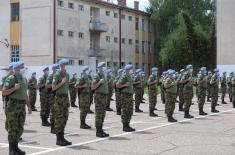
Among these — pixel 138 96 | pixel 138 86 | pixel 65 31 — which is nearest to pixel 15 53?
pixel 65 31

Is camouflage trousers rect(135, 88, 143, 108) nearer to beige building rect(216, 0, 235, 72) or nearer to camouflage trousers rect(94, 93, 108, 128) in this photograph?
camouflage trousers rect(94, 93, 108, 128)

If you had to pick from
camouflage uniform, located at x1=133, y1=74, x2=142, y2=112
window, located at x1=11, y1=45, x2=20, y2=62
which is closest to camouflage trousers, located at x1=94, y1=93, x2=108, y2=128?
camouflage uniform, located at x1=133, y1=74, x2=142, y2=112

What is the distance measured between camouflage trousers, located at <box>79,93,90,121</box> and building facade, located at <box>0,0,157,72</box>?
3624cm

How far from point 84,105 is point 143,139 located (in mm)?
3193

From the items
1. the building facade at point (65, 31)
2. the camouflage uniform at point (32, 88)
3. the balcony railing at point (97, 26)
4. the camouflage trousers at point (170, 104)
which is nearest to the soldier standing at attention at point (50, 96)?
the camouflage trousers at point (170, 104)

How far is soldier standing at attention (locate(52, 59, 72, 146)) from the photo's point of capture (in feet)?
38.4

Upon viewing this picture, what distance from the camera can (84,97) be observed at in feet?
51.5

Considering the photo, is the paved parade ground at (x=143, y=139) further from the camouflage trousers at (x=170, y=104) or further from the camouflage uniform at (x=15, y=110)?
the camouflage uniform at (x=15, y=110)

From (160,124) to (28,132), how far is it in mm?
4520

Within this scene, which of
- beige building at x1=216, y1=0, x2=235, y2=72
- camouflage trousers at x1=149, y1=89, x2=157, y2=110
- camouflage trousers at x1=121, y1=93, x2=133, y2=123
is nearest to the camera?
camouflage trousers at x1=121, y1=93, x2=133, y2=123

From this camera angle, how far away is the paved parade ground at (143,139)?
11.0 m

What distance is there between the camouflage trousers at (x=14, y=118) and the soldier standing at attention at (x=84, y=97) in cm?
466

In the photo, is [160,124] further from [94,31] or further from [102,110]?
[94,31]

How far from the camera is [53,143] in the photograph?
12.0 metres
